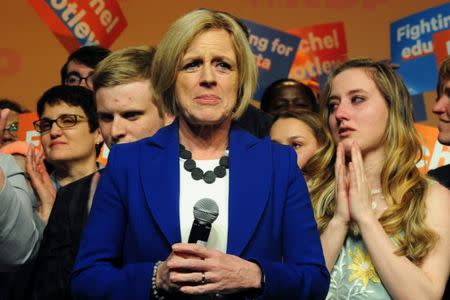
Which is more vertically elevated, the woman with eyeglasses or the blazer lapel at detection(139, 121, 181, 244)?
the woman with eyeglasses

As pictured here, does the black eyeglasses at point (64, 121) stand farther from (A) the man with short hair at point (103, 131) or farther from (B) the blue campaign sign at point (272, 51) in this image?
(B) the blue campaign sign at point (272, 51)

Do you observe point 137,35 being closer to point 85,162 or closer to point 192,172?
point 85,162

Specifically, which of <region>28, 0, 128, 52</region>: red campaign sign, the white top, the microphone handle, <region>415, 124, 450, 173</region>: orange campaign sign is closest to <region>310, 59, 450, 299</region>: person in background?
the white top

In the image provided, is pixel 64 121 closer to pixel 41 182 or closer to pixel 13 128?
pixel 41 182

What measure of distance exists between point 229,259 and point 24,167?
2010mm

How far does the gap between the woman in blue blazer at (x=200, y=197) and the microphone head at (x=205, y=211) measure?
7 cm

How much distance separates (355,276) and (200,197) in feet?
2.94

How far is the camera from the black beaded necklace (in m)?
2.35

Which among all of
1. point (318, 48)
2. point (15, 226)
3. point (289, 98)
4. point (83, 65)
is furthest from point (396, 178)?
point (318, 48)

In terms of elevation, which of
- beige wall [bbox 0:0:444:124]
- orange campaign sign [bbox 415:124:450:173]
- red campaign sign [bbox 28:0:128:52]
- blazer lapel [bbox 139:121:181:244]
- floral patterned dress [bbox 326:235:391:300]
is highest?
beige wall [bbox 0:0:444:124]

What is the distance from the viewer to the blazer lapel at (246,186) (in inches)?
88.7

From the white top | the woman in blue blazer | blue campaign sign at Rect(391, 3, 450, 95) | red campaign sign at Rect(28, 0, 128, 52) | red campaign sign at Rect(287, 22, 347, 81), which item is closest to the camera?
the woman in blue blazer

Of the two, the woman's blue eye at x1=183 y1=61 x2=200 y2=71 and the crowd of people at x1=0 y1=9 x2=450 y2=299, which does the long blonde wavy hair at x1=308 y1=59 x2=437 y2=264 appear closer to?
the crowd of people at x1=0 y1=9 x2=450 y2=299

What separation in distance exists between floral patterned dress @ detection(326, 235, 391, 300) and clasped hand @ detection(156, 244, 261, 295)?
0.91 meters
